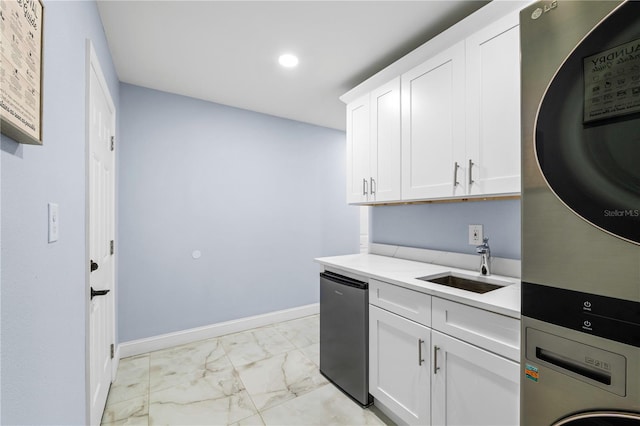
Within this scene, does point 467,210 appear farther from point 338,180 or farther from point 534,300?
point 338,180

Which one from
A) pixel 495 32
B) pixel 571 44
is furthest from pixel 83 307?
pixel 495 32

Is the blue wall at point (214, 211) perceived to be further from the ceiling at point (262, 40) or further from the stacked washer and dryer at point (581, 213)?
the stacked washer and dryer at point (581, 213)

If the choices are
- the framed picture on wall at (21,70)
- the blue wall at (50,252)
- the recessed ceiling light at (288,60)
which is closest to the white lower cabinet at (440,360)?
the blue wall at (50,252)

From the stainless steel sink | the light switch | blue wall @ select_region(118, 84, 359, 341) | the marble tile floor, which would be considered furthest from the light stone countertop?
the light switch

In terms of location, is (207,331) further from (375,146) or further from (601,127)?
(601,127)

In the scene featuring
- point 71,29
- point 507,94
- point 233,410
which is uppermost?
point 71,29

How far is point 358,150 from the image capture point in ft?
8.20

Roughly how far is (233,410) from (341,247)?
8.31 ft

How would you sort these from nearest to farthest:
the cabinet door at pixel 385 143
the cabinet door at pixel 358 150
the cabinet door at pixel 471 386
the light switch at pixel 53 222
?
1. the light switch at pixel 53 222
2. the cabinet door at pixel 471 386
3. the cabinet door at pixel 385 143
4. the cabinet door at pixel 358 150

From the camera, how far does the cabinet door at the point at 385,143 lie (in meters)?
2.12

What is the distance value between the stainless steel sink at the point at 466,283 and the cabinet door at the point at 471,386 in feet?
1.47

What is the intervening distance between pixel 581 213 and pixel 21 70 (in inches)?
56.9

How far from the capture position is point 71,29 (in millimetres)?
1162

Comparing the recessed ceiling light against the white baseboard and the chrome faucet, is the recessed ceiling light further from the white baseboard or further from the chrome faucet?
the white baseboard
